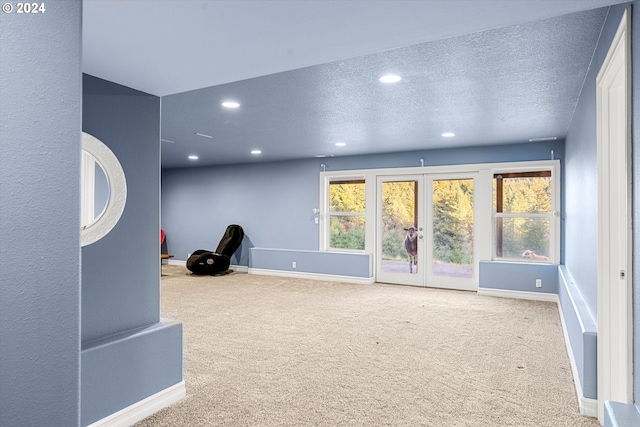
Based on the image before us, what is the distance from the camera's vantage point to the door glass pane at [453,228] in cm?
643

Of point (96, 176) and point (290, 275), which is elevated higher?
point (96, 176)

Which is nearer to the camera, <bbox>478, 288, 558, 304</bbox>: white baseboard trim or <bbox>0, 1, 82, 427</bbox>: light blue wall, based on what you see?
<bbox>0, 1, 82, 427</bbox>: light blue wall

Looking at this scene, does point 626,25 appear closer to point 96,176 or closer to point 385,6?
point 385,6

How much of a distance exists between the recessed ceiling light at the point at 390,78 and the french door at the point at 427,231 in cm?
370

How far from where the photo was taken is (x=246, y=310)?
511cm

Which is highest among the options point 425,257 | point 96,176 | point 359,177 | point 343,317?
point 359,177

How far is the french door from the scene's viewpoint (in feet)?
21.2

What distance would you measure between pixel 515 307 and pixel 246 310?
3415 mm

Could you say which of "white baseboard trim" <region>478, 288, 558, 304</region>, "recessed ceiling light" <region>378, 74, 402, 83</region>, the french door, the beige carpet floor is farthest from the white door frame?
the french door

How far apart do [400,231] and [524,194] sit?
1.97 metres

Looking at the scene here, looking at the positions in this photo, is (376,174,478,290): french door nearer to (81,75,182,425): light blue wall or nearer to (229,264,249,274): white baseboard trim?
(229,264,249,274): white baseboard trim

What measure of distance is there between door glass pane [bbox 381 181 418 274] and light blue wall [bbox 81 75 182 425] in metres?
4.80

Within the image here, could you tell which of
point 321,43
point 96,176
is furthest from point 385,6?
point 96,176

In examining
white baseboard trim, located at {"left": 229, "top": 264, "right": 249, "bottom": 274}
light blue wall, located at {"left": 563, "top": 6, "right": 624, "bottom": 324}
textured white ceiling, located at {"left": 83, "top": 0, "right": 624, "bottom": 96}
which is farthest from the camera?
white baseboard trim, located at {"left": 229, "top": 264, "right": 249, "bottom": 274}
